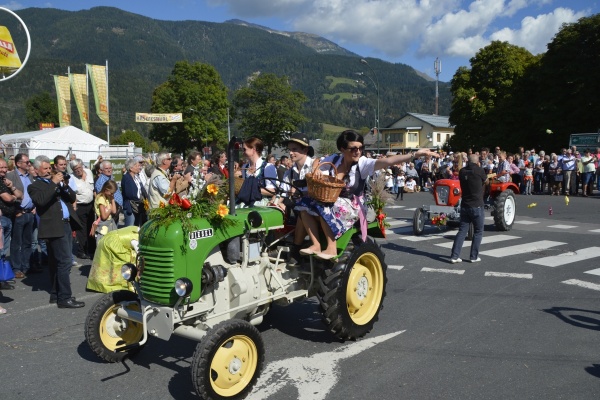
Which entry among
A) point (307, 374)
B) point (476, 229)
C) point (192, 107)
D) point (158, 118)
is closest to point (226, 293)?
point (307, 374)

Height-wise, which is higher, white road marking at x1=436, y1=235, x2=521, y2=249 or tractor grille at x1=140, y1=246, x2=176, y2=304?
tractor grille at x1=140, y1=246, x2=176, y2=304

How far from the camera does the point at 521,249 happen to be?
9.98 metres

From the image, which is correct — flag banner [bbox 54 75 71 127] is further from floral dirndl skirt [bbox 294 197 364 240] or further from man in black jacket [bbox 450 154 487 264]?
floral dirndl skirt [bbox 294 197 364 240]

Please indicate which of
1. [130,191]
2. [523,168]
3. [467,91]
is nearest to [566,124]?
[467,91]

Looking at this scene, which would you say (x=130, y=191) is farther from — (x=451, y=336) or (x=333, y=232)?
(x=451, y=336)

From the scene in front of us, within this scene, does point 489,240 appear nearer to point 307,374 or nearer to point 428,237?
point 428,237

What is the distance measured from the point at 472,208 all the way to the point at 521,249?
1.91m

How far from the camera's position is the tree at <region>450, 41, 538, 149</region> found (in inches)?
1606

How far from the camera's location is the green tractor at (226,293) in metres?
4.04

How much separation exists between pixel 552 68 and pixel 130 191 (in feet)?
106

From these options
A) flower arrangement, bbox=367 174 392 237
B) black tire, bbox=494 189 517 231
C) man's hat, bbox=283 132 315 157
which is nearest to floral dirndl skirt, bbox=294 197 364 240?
flower arrangement, bbox=367 174 392 237

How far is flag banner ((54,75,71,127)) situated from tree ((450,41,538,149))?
29816 mm

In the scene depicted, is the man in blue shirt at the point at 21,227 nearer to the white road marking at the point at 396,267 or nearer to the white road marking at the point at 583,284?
the white road marking at the point at 396,267

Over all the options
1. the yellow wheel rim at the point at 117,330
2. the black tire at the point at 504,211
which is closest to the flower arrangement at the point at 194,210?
the yellow wheel rim at the point at 117,330
